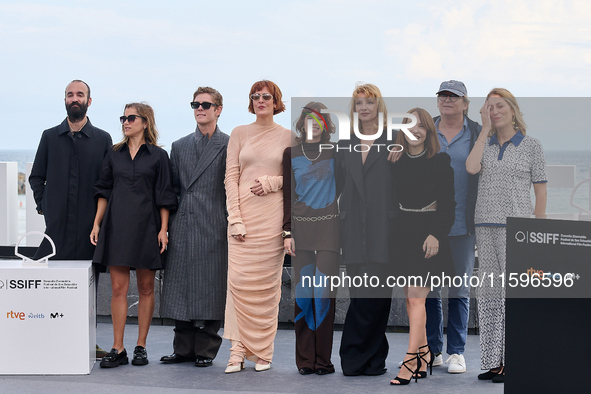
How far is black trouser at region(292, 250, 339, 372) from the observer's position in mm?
4035

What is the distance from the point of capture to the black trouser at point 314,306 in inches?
159

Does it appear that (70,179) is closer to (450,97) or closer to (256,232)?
(256,232)

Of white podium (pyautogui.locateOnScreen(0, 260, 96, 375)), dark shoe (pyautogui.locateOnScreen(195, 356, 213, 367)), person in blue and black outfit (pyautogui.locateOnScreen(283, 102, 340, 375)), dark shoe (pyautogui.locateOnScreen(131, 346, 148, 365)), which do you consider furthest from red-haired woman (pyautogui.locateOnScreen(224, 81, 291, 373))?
white podium (pyautogui.locateOnScreen(0, 260, 96, 375))

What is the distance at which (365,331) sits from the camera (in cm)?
405

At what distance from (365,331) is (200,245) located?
120 cm

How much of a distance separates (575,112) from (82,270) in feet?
10.4

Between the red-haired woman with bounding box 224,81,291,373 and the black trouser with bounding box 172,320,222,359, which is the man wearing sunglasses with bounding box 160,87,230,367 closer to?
the black trouser with bounding box 172,320,222,359

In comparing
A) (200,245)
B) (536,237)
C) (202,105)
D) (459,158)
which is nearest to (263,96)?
(202,105)

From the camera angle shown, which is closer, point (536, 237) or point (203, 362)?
point (536, 237)

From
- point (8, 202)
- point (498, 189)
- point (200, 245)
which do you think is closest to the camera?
point (498, 189)

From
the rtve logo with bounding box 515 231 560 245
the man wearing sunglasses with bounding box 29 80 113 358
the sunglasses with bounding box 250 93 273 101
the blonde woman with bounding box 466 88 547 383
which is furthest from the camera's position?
the man wearing sunglasses with bounding box 29 80 113 358

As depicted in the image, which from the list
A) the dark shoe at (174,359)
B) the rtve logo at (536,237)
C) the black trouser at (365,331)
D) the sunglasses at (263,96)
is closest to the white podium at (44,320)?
the dark shoe at (174,359)

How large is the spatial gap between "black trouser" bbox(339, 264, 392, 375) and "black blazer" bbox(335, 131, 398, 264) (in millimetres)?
135

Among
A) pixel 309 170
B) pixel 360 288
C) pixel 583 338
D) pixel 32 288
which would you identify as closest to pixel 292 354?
pixel 360 288
